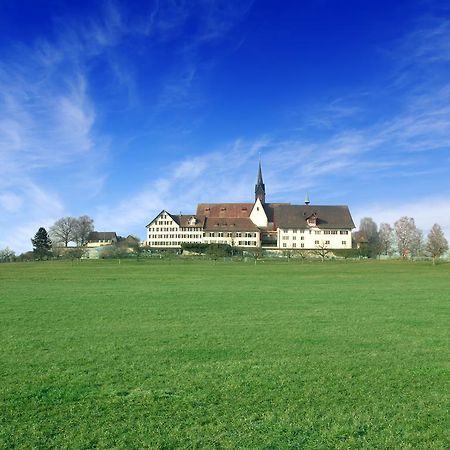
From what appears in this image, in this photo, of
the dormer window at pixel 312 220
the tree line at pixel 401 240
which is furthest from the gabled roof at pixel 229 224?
the tree line at pixel 401 240

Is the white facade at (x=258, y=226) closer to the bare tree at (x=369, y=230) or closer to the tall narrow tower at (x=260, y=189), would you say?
the tall narrow tower at (x=260, y=189)

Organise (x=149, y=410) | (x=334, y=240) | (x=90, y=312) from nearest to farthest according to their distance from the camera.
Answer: (x=149, y=410) < (x=90, y=312) < (x=334, y=240)

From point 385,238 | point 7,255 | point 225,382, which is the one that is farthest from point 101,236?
point 225,382

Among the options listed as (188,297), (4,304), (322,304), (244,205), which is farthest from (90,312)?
(244,205)

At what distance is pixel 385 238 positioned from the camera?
134m

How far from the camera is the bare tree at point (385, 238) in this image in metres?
125

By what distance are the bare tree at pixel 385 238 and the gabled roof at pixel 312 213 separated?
41.0ft

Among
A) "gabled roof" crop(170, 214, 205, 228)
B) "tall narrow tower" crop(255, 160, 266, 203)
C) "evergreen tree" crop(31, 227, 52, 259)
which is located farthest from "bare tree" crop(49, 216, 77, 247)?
"tall narrow tower" crop(255, 160, 266, 203)

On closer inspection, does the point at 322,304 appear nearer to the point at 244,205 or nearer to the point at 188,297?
the point at 188,297

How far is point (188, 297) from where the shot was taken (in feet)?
79.4

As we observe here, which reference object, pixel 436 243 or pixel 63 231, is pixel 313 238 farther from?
pixel 63 231

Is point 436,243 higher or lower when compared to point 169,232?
lower

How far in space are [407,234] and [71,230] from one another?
87.9 meters

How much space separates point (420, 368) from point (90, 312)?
40.4 feet
